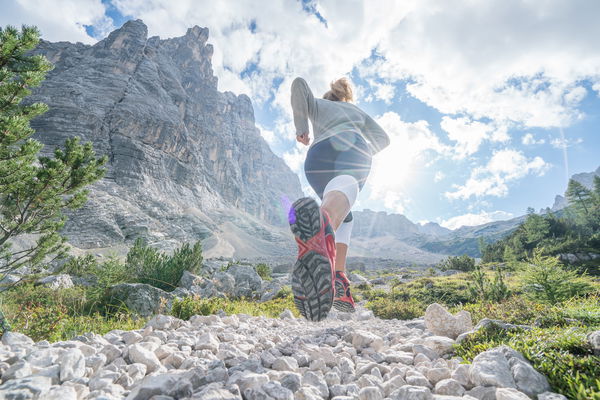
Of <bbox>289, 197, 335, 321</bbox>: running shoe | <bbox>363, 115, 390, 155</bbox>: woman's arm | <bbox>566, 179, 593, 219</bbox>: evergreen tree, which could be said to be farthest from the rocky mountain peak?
<bbox>566, 179, 593, 219</bbox>: evergreen tree

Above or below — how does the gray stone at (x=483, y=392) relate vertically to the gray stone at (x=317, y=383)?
above

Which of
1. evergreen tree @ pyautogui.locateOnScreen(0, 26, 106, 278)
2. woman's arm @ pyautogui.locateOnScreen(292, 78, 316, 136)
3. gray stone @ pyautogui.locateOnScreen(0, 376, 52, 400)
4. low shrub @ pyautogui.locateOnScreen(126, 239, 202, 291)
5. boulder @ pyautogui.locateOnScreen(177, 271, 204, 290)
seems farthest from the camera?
low shrub @ pyautogui.locateOnScreen(126, 239, 202, 291)

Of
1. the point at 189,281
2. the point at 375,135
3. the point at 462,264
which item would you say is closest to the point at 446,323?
the point at 375,135

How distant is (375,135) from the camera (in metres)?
3.85

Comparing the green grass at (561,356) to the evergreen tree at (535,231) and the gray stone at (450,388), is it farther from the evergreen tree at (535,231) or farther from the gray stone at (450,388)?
the evergreen tree at (535,231)

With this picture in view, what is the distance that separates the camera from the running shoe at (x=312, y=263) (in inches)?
90.3

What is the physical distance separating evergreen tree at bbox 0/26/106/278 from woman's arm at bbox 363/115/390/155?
15.1ft

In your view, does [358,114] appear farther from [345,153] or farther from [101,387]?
[101,387]

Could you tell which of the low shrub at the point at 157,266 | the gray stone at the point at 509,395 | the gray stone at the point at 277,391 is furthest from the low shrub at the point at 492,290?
the low shrub at the point at 157,266

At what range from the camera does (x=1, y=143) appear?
3725mm

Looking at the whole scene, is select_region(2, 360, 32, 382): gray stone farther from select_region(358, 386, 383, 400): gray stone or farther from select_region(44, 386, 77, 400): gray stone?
select_region(358, 386, 383, 400): gray stone

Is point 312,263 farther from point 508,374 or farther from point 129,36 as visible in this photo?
point 129,36

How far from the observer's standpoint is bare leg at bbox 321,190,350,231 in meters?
2.65

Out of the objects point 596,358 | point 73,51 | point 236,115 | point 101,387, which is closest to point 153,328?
point 101,387
